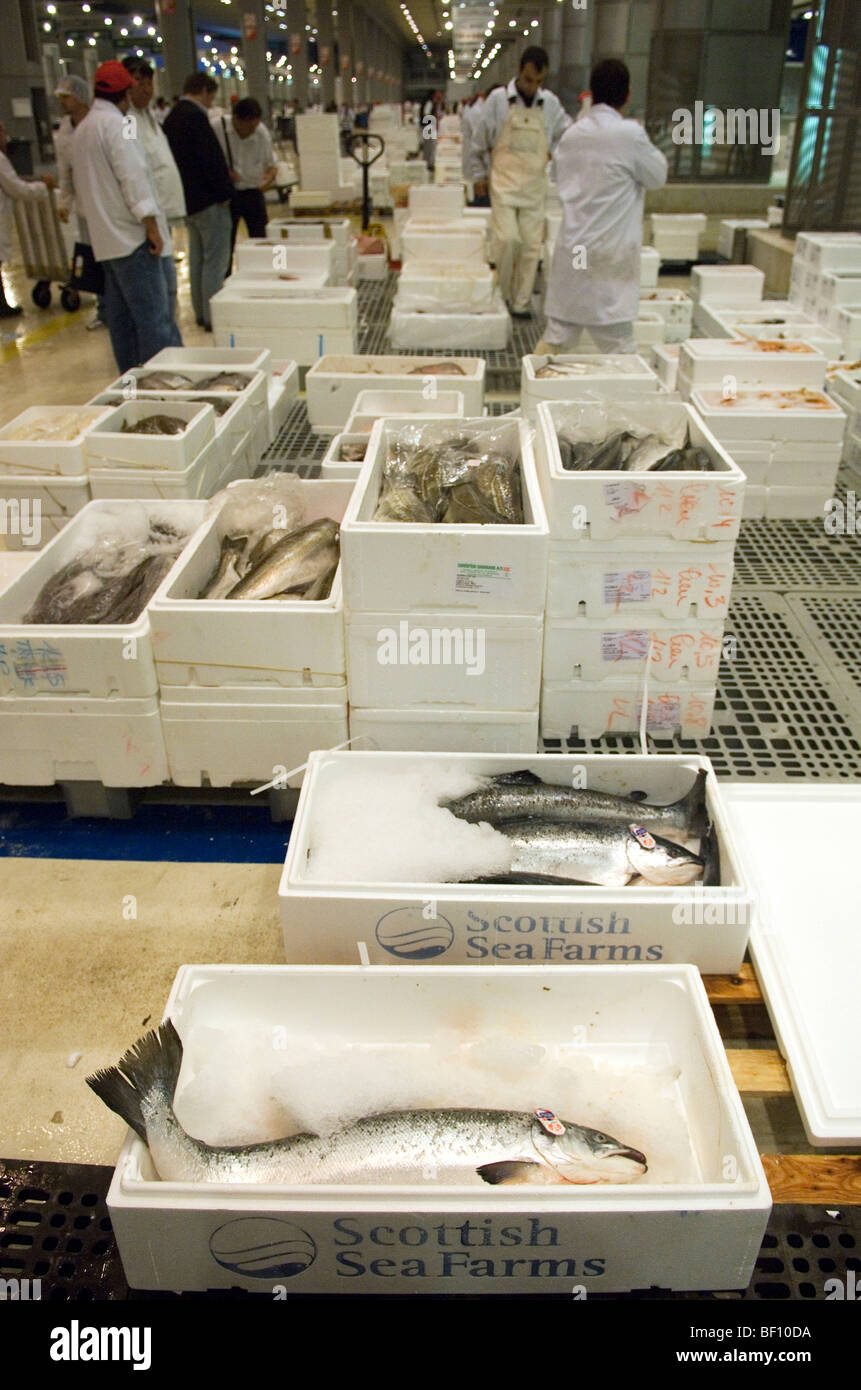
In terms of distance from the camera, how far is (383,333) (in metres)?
7.47

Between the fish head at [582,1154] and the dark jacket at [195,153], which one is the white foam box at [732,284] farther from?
the fish head at [582,1154]

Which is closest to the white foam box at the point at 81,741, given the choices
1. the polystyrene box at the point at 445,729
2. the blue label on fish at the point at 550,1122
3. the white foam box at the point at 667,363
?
the polystyrene box at the point at 445,729

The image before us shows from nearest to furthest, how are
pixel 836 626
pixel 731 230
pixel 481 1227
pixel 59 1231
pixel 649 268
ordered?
pixel 481 1227
pixel 59 1231
pixel 836 626
pixel 649 268
pixel 731 230

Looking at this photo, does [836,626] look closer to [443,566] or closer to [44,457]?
[443,566]

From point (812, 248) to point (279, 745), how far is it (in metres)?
6.14

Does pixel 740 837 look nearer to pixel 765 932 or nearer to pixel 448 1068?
pixel 765 932

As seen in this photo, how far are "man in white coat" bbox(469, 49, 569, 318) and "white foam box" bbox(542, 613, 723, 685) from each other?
233 inches

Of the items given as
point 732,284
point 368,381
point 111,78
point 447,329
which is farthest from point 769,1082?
point 732,284

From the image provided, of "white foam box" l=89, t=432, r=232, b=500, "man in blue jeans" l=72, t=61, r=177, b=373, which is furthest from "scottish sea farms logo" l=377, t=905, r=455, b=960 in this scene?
"man in blue jeans" l=72, t=61, r=177, b=373

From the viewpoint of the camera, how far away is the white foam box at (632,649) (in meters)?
2.77

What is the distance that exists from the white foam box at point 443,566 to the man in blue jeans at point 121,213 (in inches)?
154

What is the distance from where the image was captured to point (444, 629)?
2572 millimetres

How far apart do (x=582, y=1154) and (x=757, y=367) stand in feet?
14.1
